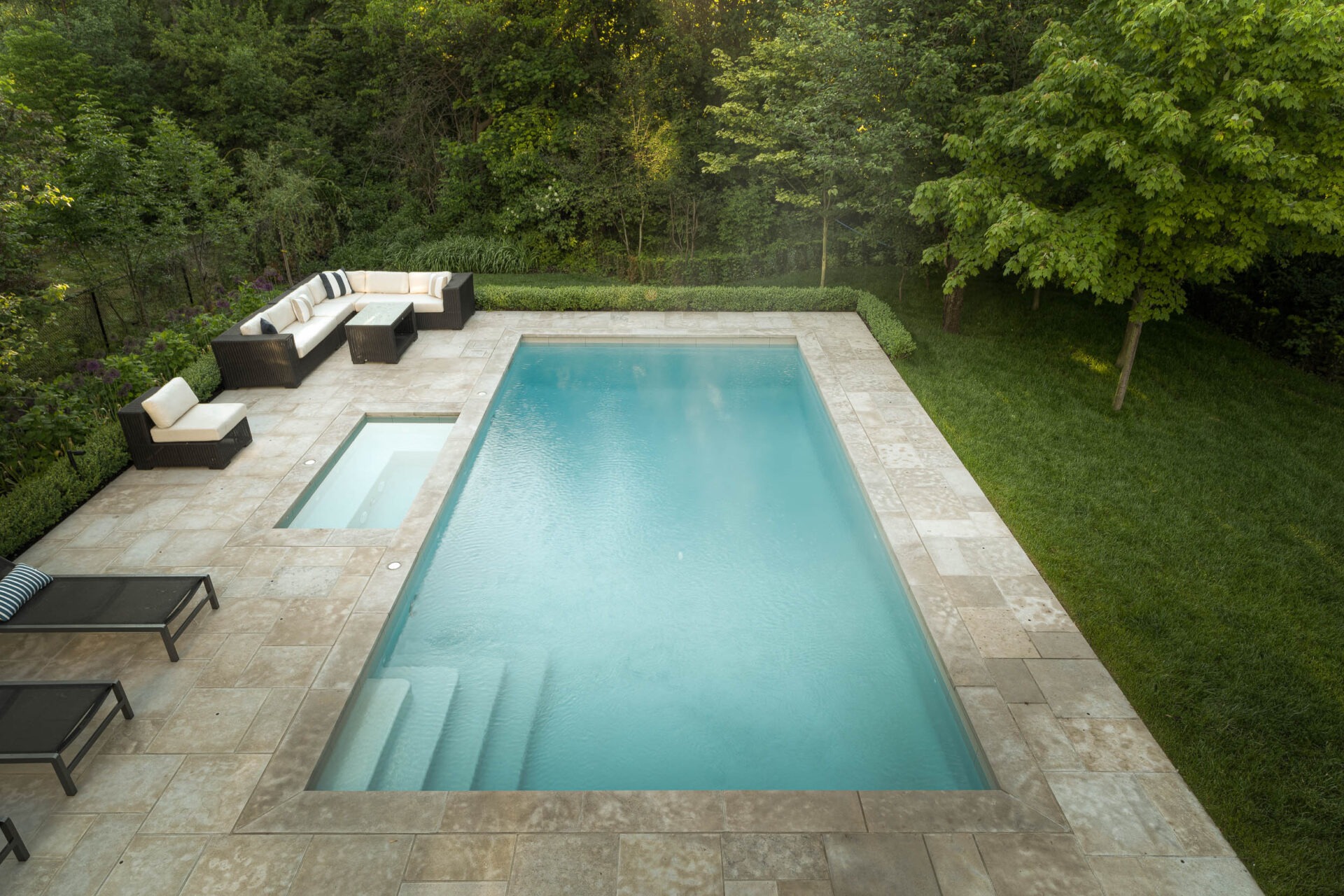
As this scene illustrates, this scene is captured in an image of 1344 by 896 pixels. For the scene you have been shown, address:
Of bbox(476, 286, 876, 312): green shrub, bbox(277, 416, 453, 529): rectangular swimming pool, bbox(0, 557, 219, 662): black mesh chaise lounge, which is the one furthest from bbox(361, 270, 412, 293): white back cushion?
bbox(0, 557, 219, 662): black mesh chaise lounge

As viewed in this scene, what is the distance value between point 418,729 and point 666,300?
9.77 meters

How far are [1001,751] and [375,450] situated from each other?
23.9ft

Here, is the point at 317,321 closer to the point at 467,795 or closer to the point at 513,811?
the point at 467,795

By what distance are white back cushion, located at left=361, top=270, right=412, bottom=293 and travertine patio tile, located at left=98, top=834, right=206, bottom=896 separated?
976 centimetres

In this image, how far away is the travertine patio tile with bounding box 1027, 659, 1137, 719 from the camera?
532 centimetres

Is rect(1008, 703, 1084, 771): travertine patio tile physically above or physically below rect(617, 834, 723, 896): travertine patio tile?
above

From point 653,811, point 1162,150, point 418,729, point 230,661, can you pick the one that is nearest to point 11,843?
point 230,661

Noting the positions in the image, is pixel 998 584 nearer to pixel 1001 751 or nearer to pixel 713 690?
pixel 1001 751

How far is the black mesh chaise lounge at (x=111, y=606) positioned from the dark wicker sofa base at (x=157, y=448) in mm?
2569

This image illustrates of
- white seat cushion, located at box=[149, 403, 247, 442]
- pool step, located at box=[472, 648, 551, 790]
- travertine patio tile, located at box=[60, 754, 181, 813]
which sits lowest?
pool step, located at box=[472, 648, 551, 790]

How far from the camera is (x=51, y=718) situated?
15.2 feet

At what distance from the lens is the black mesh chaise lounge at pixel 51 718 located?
173 inches

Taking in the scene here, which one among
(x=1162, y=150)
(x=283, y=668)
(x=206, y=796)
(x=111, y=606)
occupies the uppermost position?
(x=1162, y=150)

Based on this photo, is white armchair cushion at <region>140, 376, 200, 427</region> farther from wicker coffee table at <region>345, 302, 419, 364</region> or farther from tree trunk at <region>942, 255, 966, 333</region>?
tree trunk at <region>942, 255, 966, 333</region>
